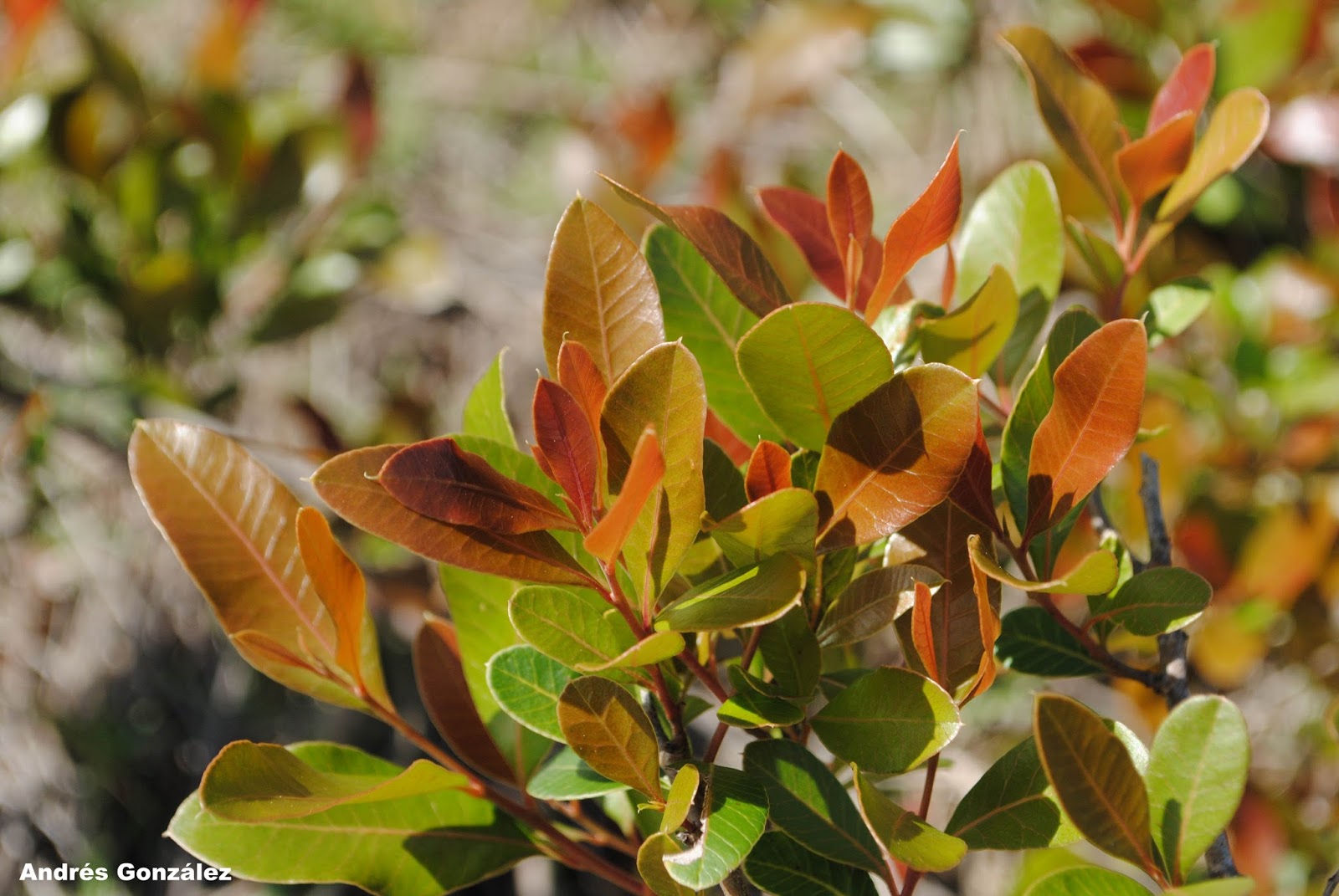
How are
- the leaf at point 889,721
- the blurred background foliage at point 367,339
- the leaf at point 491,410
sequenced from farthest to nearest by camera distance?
the blurred background foliage at point 367,339 → the leaf at point 491,410 → the leaf at point 889,721

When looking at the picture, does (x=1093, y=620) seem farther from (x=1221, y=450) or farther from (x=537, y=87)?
(x=537, y=87)

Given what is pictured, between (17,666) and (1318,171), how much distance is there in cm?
232

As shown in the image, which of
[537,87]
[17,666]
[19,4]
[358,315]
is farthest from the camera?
[537,87]

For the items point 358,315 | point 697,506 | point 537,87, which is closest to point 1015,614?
point 697,506

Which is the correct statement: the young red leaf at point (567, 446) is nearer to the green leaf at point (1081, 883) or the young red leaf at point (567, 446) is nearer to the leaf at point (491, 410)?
the leaf at point (491, 410)

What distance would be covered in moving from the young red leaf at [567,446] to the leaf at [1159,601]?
1.08ft

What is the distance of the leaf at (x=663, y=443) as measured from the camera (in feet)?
1.57

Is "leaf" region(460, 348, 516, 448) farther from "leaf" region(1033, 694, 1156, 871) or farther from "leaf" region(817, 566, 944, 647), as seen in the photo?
"leaf" region(1033, 694, 1156, 871)

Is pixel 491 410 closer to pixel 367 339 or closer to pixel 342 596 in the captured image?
pixel 342 596

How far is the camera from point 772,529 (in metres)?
0.50

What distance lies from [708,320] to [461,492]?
0.78 feet

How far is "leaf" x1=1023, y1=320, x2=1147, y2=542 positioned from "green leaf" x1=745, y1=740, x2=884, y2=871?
196 mm

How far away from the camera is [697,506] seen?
508 millimetres

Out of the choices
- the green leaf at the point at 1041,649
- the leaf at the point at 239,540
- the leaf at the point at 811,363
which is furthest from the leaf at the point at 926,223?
the leaf at the point at 239,540
